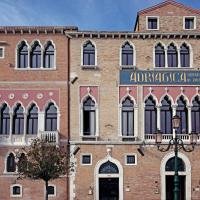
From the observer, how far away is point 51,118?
1143 inches

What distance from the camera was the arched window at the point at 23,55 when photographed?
29.5 meters

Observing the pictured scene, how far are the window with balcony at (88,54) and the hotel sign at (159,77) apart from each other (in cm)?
196

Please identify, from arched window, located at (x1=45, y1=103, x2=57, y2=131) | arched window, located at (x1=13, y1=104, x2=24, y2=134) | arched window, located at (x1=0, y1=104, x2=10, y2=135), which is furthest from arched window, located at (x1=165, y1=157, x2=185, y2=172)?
arched window, located at (x1=0, y1=104, x2=10, y2=135)

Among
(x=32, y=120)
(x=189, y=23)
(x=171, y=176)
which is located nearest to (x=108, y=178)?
(x=171, y=176)

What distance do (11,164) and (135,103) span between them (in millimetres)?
8211

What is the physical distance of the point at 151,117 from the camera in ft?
95.9

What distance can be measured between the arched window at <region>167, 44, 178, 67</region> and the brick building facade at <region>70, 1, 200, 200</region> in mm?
62

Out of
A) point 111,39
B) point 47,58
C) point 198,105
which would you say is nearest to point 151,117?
point 198,105

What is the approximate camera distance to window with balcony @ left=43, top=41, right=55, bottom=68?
2947cm

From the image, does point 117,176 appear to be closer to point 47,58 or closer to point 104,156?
point 104,156

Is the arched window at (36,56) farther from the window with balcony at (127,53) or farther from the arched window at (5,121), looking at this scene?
the window with balcony at (127,53)

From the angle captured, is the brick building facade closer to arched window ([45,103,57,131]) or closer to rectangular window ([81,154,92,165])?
rectangular window ([81,154,92,165])

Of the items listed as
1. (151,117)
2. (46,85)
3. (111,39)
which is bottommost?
(151,117)

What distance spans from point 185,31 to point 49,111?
9.70 metres
